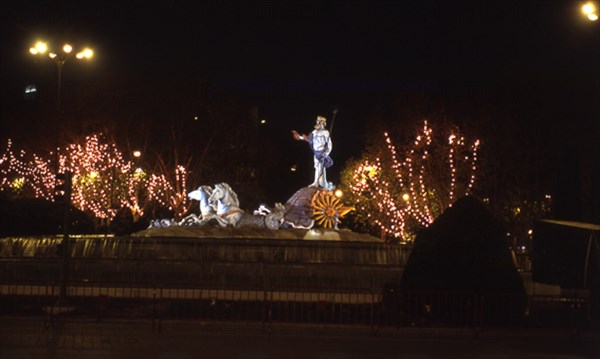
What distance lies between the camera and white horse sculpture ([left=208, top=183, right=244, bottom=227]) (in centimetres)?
A: 4053

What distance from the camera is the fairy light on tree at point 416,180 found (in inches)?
2024

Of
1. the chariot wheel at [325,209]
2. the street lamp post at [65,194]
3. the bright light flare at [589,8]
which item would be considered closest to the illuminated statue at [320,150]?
the chariot wheel at [325,209]

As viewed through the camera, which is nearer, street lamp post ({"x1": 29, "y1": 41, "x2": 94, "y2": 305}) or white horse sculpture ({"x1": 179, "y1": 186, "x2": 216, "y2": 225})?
street lamp post ({"x1": 29, "y1": 41, "x2": 94, "y2": 305})

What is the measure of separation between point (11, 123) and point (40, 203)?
19522mm

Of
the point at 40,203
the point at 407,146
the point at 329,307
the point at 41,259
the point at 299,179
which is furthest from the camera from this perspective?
the point at 299,179

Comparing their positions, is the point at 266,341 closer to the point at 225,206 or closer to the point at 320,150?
the point at 225,206

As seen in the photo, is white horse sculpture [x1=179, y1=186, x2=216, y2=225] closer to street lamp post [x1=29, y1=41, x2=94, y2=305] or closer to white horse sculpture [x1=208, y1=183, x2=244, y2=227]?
white horse sculpture [x1=208, y1=183, x2=244, y2=227]

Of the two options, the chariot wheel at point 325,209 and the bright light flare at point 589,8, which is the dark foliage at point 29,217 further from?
the bright light flare at point 589,8

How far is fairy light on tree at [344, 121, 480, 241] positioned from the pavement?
1252 inches

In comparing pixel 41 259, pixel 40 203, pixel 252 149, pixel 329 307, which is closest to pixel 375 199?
pixel 252 149

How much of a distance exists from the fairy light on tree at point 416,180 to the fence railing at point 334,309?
2859cm

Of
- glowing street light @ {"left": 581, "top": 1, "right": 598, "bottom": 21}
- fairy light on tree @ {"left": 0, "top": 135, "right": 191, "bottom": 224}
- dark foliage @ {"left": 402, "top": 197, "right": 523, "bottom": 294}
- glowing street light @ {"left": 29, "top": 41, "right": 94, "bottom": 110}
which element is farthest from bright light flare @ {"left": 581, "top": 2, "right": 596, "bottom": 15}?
fairy light on tree @ {"left": 0, "top": 135, "right": 191, "bottom": 224}

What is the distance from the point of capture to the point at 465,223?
20219 mm

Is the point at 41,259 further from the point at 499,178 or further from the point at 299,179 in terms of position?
the point at 299,179
